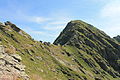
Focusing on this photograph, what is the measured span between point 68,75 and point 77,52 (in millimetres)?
58625

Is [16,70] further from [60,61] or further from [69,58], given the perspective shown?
[69,58]

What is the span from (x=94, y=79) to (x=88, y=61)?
30.5 metres

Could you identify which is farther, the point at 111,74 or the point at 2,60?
the point at 111,74

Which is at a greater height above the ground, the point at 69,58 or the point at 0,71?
the point at 69,58

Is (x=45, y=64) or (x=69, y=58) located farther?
(x=69, y=58)

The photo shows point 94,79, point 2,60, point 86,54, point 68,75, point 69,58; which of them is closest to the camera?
point 2,60

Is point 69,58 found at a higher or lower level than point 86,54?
lower

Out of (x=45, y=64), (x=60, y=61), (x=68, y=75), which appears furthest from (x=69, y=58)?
(x=45, y=64)

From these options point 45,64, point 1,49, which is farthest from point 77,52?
point 1,49

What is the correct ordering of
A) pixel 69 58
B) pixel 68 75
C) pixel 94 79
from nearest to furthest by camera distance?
pixel 68 75, pixel 94 79, pixel 69 58

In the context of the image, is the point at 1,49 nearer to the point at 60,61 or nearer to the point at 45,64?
the point at 45,64

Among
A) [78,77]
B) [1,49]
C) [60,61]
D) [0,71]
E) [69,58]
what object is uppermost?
[69,58]

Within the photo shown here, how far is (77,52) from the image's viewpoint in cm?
18875

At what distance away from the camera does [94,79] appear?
15462 cm
